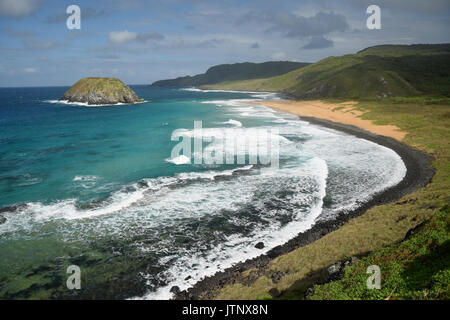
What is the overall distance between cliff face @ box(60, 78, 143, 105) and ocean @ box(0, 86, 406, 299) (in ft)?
276

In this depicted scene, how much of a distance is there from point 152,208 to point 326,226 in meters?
13.4

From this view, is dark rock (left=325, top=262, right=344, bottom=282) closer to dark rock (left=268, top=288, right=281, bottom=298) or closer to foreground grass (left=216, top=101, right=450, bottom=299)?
foreground grass (left=216, top=101, right=450, bottom=299)

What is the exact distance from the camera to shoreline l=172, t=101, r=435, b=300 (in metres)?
13.4

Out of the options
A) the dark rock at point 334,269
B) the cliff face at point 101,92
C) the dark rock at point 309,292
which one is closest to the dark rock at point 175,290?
the dark rock at point 309,292

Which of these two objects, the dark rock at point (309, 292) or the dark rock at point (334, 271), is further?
the dark rock at point (334, 271)

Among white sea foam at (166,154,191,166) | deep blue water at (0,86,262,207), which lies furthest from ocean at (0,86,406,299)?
white sea foam at (166,154,191,166)

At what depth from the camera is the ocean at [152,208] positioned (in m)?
14.8

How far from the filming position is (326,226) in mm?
18516

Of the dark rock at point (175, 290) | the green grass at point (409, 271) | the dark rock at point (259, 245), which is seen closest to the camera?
the green grass at point (409, 271)

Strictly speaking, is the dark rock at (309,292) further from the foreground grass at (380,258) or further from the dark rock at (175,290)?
the dark rock at (175,290)

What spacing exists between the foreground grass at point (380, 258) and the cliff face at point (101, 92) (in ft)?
403
